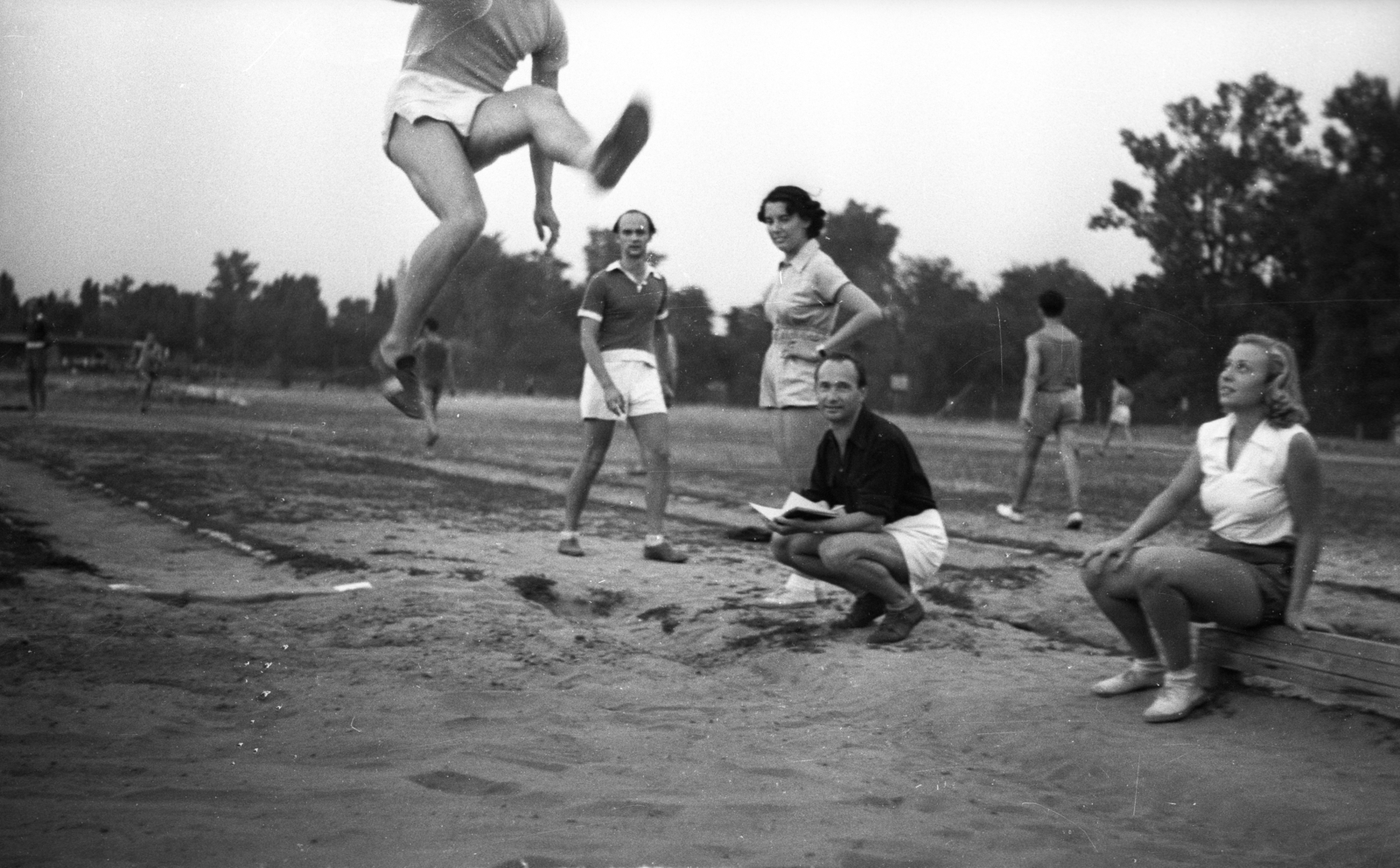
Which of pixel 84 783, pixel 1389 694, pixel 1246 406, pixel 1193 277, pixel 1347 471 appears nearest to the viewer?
pixel 84 783

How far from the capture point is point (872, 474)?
4.91 metres

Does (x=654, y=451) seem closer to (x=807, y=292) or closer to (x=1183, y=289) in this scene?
(x=807, y=292)

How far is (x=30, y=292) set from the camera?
13.1 ft

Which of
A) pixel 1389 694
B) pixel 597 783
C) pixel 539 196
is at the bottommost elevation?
pixel 597 783

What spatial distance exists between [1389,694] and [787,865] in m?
1.97

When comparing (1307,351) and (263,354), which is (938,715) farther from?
(263,354)

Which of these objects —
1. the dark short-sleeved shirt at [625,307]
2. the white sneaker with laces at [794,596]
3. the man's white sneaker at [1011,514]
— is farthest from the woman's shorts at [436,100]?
the man's white sneaker at [1011,514]

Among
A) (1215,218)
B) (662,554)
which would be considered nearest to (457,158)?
(1215,218)

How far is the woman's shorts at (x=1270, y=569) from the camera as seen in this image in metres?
3.85

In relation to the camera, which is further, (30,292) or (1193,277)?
(1193,277)

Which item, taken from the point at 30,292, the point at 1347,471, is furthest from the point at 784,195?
the point at 1347,471

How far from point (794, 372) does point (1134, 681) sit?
1962 mm

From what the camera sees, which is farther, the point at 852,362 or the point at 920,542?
the point at 920,542

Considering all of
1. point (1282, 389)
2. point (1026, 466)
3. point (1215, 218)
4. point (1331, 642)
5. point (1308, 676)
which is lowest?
point (1308, 676)
